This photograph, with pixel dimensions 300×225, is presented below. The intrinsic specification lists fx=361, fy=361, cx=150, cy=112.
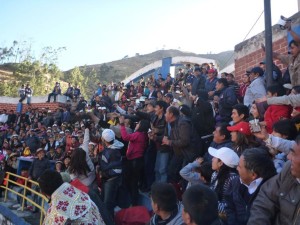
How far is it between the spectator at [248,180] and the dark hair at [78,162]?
97.3 inches

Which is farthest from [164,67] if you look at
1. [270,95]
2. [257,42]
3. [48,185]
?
[48,185]

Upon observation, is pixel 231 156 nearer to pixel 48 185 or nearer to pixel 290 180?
pixel 290 180

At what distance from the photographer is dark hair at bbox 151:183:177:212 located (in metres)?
2.95

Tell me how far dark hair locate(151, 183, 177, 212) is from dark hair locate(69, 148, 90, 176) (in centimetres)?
223

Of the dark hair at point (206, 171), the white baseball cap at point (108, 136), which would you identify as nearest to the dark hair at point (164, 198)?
the dark hair at point (206, 171)

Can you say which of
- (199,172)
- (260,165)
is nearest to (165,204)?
(260,165)

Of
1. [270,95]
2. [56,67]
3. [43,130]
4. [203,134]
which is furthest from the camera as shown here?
[56,67]

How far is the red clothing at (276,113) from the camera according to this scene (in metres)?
4.64

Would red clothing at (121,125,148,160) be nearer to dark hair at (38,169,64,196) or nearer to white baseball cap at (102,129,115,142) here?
white baseball cap at (102,129,115,142)

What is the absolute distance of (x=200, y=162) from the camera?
4555 millimetres

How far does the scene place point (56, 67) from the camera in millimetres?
37312

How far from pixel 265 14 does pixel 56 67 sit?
35.1 metres

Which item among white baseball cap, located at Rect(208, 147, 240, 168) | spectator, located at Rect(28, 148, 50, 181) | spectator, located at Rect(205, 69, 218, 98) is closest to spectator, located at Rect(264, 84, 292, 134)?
white baseball cap, located at Rect(208, 147, 240, 168)

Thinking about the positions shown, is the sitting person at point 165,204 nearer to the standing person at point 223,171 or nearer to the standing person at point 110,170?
the standing person at point 223,171
